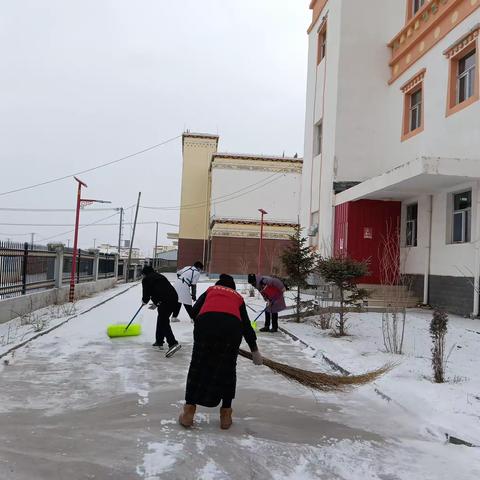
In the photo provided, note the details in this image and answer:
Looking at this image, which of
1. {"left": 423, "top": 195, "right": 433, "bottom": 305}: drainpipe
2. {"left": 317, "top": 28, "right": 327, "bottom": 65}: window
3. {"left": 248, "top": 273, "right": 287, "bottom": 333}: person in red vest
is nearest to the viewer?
{"left": 248, "top": 273, "right": 287, "bottom": 333}: person in red vest

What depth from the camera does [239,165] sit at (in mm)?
40156

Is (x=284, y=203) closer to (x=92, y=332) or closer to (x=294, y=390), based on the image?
→ (x=92, y=332)

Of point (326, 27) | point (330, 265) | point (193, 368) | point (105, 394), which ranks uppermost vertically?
point (326, 27)

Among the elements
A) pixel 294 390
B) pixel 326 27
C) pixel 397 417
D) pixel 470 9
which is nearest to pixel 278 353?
pixel 294 390

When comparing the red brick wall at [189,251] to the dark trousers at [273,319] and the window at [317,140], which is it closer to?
the window at [317,140]

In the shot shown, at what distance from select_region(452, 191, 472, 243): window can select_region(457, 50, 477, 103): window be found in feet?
8.39

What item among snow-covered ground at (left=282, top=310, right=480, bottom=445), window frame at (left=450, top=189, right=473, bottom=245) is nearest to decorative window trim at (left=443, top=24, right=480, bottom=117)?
window frame at (left=450, top=189, right=473, bottom=245)

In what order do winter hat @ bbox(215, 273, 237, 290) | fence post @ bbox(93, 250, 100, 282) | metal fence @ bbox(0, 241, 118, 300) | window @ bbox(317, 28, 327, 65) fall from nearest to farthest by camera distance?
winter hat @ bbox(215, 273, 237, 290)
metal fence @ bbox(0, 241, 118, 300)
window @ bbox(317, 28, 327, 65)
fence post @ bbox(93, 250, 100, 282)

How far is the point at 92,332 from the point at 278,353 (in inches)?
159

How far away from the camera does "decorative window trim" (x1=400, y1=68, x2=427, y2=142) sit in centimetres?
1510

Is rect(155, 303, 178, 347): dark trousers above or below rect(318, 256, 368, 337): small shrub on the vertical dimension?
below

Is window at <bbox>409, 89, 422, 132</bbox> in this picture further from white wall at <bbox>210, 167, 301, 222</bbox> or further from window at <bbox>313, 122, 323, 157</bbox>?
white wall at <bbox>210, 167, 301, 222</bbox>

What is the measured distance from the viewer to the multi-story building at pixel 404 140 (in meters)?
12.6

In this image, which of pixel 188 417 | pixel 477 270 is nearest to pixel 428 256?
pixel 477 270
